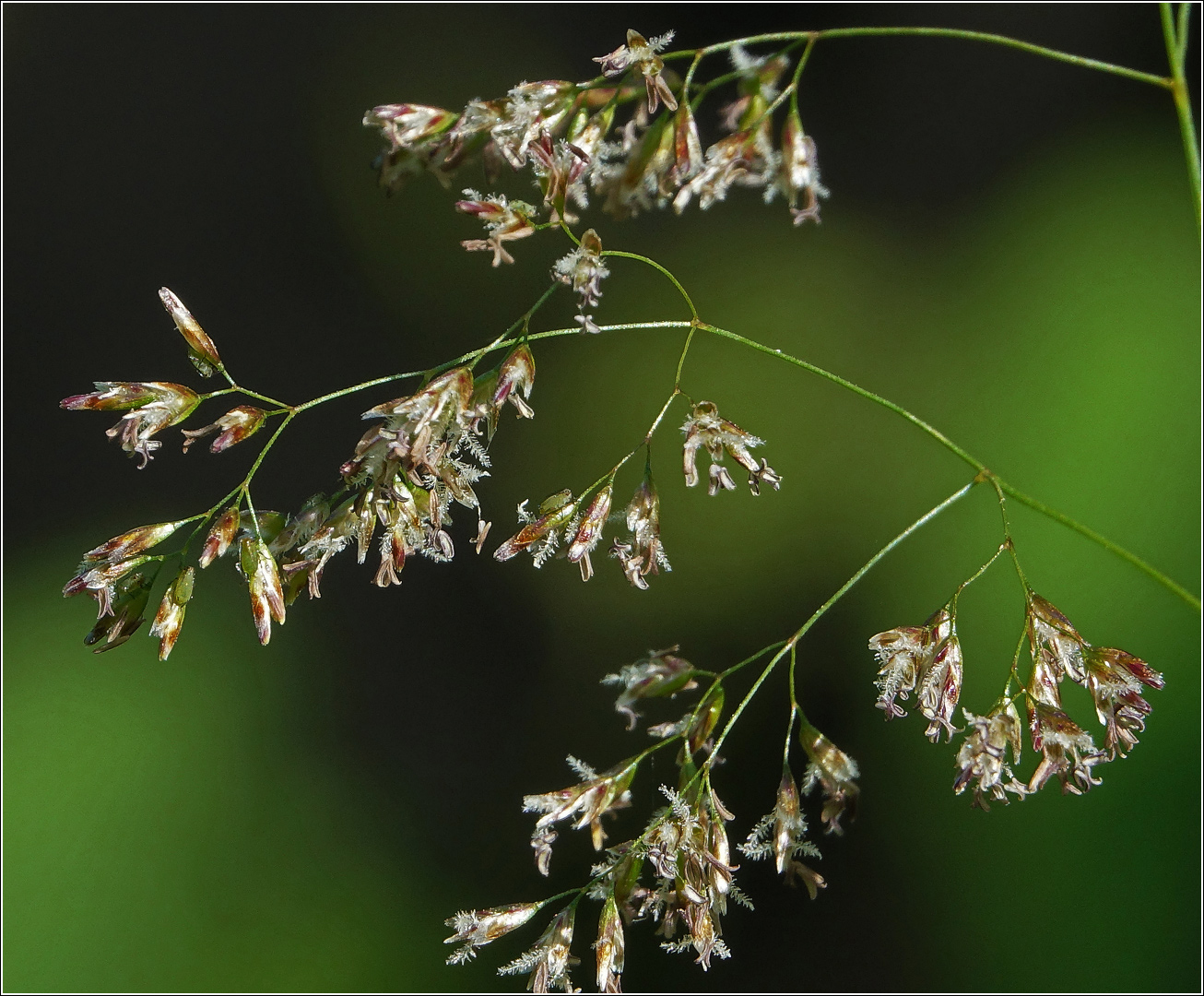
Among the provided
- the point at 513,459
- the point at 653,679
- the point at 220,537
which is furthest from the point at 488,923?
the point at 513,459

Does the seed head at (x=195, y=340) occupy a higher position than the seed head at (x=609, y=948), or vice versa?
the seed head at (x=195, y=340)

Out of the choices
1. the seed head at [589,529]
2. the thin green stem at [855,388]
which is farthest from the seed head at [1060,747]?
the seed head at [589,529]

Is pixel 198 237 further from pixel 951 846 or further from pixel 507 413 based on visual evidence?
pixel 951 846

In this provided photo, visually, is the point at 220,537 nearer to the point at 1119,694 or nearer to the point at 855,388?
the point at 855,388

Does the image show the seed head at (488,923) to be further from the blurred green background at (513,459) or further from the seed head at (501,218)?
the blurred green background at (513,459)

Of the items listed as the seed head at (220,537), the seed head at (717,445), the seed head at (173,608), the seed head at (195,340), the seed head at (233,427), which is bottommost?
the seed head at (717,445)

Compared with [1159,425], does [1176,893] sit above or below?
below

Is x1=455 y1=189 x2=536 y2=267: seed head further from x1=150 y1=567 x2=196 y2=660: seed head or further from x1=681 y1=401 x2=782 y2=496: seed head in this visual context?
x1=150 y1=567 x2=196 y2=660: seed head

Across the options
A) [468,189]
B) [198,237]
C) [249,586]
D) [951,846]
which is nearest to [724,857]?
[249,586]
